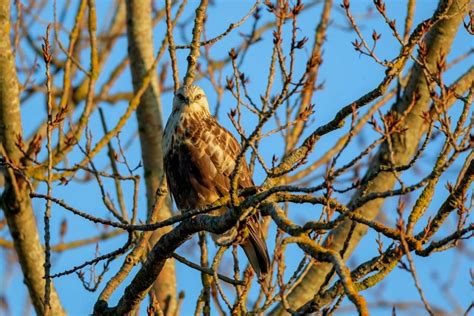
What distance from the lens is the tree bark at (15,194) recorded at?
5.96m

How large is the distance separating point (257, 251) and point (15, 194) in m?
1.69

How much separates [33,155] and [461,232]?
360 cm

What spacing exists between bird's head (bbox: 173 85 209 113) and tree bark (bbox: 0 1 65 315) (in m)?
1.22

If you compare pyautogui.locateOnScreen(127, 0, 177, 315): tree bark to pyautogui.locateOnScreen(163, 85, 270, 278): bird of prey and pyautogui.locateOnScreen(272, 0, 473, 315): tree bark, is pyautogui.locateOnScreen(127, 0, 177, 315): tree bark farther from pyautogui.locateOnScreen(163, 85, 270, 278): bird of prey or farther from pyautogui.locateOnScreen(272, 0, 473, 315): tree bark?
pyautogui.locateOnScreen(272, 0, 473, 315): tree bark

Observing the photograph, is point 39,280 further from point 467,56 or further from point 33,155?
point 467,56

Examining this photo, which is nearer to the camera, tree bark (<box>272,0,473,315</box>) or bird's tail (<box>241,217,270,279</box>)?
bird's tail (<box>241,217,270,279</box>)

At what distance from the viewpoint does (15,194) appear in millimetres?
6051

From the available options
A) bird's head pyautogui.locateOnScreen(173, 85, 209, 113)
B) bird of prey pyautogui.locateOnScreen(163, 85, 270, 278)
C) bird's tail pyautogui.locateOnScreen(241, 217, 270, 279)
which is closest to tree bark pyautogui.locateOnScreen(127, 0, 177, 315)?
bird's head pyautogui.locateOnScreen(173, 85, 209, 113)

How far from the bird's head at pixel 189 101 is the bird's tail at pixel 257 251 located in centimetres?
114

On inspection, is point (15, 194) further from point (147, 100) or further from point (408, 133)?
point (408, 133)

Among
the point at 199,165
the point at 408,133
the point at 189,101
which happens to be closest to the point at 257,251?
the point at 199,165

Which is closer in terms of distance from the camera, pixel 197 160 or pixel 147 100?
pixel 197 160

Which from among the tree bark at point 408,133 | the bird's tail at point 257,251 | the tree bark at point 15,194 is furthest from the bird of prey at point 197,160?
the tree bark at point 15,194

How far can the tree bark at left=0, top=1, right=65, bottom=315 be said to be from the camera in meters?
5.96
